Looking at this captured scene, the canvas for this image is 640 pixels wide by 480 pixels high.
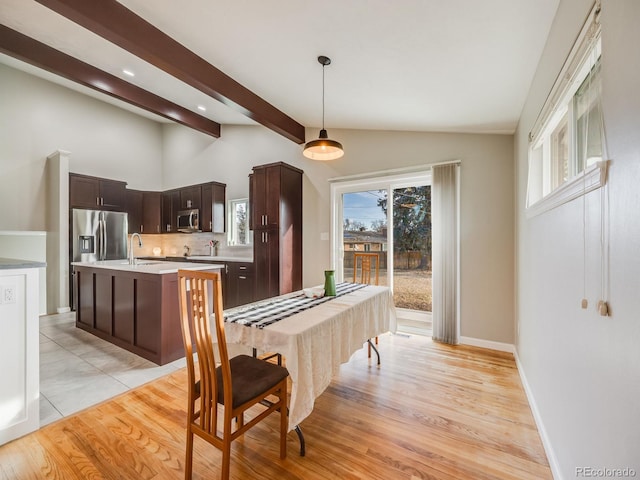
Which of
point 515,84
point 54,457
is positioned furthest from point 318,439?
point 515,84

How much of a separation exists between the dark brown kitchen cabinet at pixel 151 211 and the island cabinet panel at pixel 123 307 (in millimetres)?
3406

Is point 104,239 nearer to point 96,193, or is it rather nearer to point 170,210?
point 96,193

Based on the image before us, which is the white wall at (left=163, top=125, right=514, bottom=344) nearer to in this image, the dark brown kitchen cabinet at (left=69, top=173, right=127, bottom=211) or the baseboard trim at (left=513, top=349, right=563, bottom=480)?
the baseboard trim at (left=513, top=349, right=563, bottom=480)

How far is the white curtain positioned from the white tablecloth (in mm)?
1532

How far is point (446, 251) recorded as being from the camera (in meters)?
3.34

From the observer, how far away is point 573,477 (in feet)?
4.08

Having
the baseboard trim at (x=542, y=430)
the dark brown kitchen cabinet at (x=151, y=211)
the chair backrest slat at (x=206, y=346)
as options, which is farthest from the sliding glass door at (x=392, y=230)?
the dark brown kitchen cabinet at (x=151, y=211)

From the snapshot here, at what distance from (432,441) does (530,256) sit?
157 cm

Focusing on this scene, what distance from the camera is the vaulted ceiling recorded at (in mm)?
1771

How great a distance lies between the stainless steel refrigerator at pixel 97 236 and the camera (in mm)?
4883

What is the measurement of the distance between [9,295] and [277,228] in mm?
2869

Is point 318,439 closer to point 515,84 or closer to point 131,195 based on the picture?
point 515,84

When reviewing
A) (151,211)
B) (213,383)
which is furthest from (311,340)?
(151,211)

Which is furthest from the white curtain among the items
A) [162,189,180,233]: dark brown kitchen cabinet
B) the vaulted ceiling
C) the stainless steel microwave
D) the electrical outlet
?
[162,189,180,233]: dark brown kitchen cabinet
